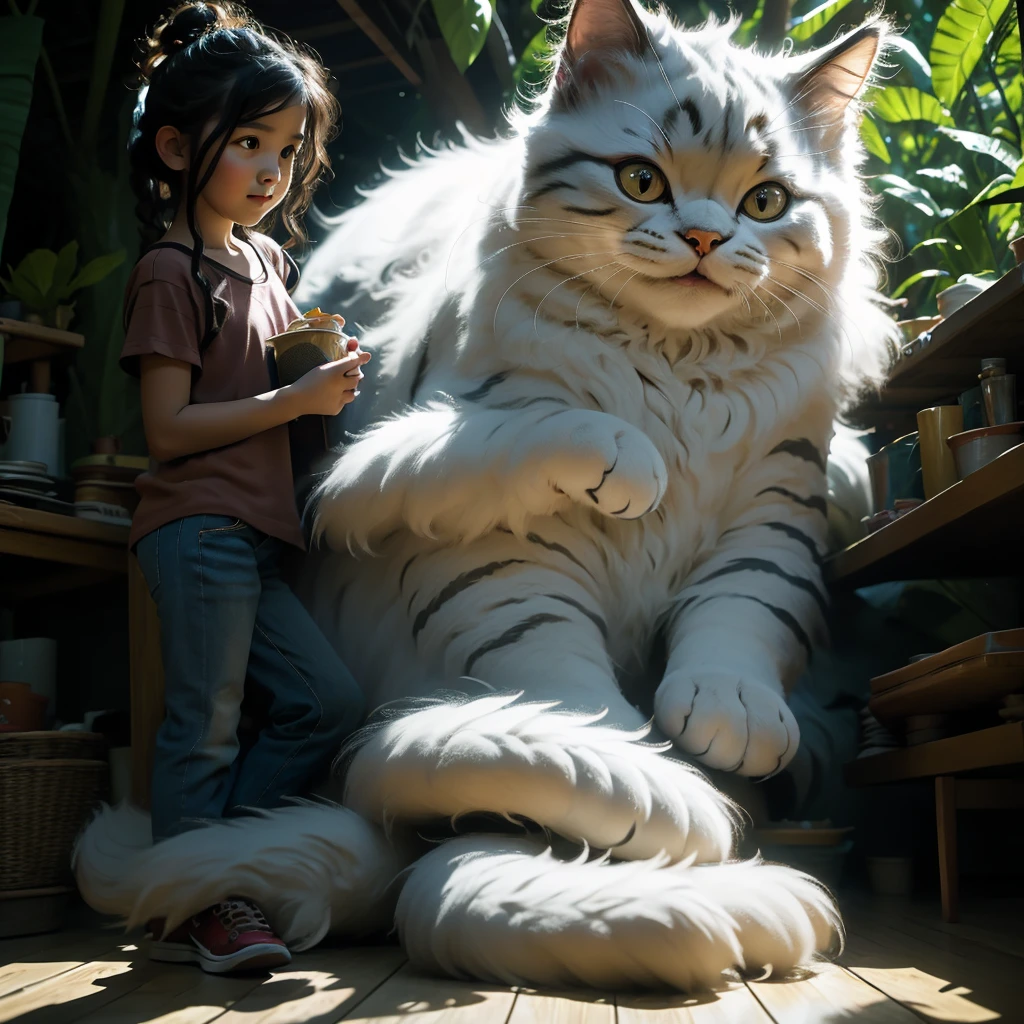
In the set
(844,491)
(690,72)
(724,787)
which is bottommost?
(724,787)

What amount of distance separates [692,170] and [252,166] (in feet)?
1.99

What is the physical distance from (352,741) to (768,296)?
0.86 m

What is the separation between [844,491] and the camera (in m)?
1.93

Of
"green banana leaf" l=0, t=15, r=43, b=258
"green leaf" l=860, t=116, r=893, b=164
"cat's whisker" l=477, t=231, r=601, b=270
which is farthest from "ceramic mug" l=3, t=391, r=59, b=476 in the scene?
"green leaf" l=860, t=116, r=893, b=164

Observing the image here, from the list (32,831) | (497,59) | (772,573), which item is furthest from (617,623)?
(497,59)

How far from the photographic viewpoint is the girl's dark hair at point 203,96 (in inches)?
60.4

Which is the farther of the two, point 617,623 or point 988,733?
point 617,623

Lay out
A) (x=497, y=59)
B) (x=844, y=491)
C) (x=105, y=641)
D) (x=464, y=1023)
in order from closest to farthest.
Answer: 1. (x=464, y=1023)
2. (x=844, y=491)
3. (x=105, y=641)
4. (x=497, y=59)

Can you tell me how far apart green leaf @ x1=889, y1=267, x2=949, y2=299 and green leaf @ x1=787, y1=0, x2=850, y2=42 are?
60 centimetres

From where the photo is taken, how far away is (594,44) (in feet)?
5.45

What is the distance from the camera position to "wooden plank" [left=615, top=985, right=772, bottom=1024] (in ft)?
3.11

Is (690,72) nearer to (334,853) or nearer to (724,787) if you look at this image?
(724,787)

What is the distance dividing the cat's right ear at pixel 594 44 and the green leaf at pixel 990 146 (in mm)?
882

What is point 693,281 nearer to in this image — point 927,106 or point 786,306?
point 786,306
